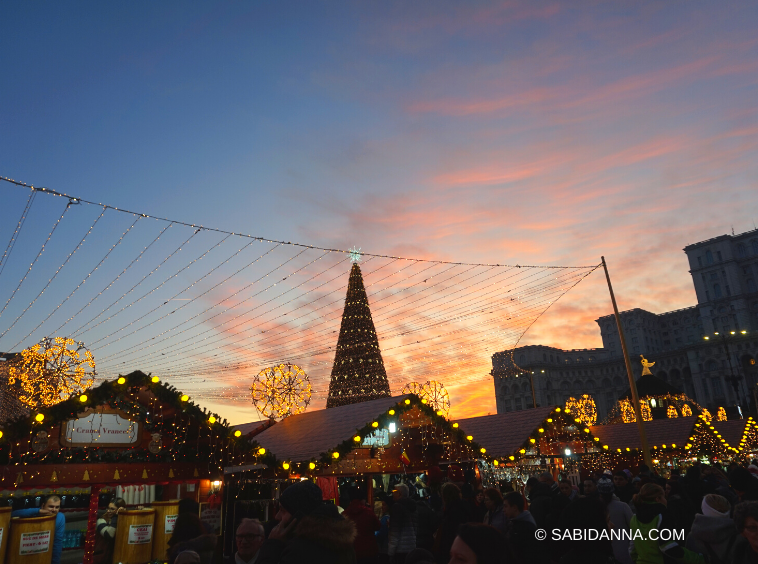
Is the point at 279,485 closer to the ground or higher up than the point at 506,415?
closer to the ground

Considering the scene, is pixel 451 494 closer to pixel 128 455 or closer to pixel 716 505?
pixel 716 505

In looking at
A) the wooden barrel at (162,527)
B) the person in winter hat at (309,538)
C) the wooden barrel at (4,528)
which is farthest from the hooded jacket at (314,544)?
the wooden barrel at (162,527)

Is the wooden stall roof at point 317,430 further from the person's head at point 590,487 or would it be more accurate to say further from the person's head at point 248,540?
the person's head at point 248,540

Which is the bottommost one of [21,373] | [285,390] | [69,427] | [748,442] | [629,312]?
[748,442]

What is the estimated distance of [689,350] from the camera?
7838 cm

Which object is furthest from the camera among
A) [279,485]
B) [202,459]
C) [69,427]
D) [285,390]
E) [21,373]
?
[285,390]

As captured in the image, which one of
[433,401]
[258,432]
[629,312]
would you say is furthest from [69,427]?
[629,312]

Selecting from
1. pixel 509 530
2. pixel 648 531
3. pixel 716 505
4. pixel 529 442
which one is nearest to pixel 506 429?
pixel 529 442

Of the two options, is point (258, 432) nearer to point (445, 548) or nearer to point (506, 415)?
point (506, 415)

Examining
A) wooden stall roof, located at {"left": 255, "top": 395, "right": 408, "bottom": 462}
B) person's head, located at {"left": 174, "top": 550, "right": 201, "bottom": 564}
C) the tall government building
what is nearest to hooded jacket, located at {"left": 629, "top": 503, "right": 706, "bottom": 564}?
person's head, located at {"left": 174, "top": 550, "right": 201, "bottom": 564}

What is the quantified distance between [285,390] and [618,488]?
31.3 ft

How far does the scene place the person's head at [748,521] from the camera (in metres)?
3.30

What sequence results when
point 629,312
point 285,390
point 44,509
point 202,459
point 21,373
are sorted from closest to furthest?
1. point 44,509
2. point 202,459
3. point 21,373
4. point 285,390
5. point 629,312

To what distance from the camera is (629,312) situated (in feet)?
305
